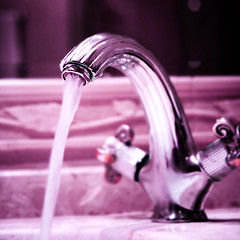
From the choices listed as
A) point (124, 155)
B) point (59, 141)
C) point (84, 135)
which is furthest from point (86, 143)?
point (59, 141)

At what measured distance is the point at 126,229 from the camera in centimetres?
45

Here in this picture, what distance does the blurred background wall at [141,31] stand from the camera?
72 cm

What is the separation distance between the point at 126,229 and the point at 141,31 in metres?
0.43

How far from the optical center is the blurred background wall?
72 cm

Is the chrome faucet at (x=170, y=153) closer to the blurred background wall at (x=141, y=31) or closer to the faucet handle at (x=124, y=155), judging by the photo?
the faucet handle at (x=124, y=155)

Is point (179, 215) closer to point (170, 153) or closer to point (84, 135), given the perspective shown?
point (170, 153)

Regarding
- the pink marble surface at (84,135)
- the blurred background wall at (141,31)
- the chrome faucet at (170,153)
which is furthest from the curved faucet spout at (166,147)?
the blurred background wall at (141,31)

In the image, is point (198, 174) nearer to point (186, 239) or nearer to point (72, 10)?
point (186, 239)

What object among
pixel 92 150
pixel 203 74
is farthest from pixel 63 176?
pixel 203 74

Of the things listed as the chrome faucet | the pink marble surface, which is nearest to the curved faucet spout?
the chrome faucet

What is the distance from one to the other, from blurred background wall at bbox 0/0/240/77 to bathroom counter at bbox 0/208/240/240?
0.30m

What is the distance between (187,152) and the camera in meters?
0.48

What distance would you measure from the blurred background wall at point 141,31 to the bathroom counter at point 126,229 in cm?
30

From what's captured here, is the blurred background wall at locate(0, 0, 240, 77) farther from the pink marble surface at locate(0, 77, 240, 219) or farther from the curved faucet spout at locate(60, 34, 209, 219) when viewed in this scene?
the curved faucet spout at locate(60, 34, 209, 219)
